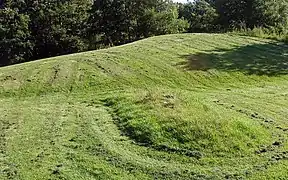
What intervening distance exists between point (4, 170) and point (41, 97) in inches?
258

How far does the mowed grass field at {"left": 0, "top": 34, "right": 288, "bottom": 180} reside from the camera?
8.16 meters

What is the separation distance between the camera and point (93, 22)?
3897 centimetres

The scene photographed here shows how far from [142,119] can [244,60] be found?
37.2 feet

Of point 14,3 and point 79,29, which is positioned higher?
point 14,3

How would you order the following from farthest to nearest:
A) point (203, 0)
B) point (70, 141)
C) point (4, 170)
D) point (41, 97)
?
1. point (203, 0)
2. point (41, 97)
3. point (70, 141)
4. point (4, 170)

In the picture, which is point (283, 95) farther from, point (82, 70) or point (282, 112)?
point (82, 70)

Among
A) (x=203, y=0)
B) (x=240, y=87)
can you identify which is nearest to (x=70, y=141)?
(x=240, y=87)

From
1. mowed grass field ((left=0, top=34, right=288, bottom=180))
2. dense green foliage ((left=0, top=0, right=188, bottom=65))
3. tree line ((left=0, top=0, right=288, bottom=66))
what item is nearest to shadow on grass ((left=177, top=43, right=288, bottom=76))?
mowed grass field ((left=0, top=34, right=288, bottom=180))

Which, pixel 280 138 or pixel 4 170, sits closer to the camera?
pixel 4 170

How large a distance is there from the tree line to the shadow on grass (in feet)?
29.3

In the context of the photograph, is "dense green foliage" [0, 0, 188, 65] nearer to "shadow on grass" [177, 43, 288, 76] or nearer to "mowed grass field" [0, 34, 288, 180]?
"mowed grass field" [0, 34, 288, 180]

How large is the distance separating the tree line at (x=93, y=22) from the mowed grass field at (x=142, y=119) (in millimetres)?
15476

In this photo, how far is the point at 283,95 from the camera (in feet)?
47.4

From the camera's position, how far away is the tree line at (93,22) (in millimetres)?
32719
